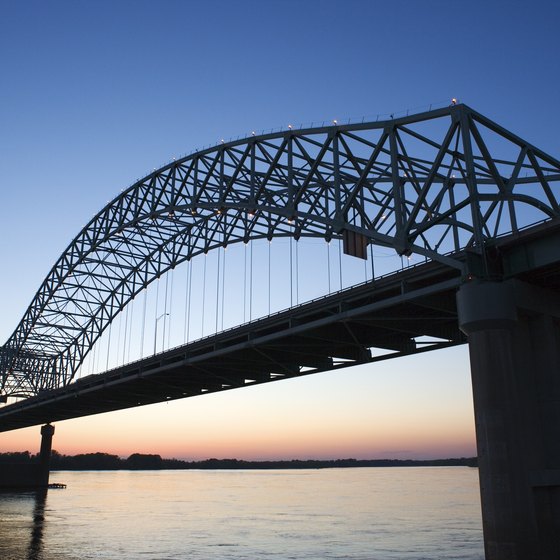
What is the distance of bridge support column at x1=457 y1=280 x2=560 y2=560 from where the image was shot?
23953mm

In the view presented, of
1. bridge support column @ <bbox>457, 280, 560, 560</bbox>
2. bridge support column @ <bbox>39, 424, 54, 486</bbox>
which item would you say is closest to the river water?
bridge support column @ <bbox>457, 280, 560, 560</bbox>

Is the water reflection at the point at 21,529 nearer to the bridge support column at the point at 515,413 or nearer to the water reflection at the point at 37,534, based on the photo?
the water reflection at the point at 37,534

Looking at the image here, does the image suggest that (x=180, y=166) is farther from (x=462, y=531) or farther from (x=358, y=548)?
(x=462, y=531)

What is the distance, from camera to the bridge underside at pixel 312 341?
3269 cm

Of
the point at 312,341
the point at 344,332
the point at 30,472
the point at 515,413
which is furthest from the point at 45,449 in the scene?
the point at 515,413

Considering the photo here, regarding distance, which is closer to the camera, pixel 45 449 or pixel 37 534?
pixel 37 534

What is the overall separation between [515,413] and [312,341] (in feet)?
66.8

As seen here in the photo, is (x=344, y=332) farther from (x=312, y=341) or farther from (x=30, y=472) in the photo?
(x=30, y=472)

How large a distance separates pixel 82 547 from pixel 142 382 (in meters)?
22.4

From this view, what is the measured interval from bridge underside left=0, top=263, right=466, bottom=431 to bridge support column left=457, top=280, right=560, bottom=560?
9.48 ft

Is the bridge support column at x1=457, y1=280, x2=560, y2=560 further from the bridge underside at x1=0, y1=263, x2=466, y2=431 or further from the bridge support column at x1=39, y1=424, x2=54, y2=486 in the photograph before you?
the bridge support column at x1=39, y1=424, x2=54, y2=486

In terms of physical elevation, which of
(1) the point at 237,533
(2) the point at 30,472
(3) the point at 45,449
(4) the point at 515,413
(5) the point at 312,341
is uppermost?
(5) the point at 312,341

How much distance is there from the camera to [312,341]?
4397 cm

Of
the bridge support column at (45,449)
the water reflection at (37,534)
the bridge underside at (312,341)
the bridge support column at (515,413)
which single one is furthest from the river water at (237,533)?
the bridge support column at (45,449)
